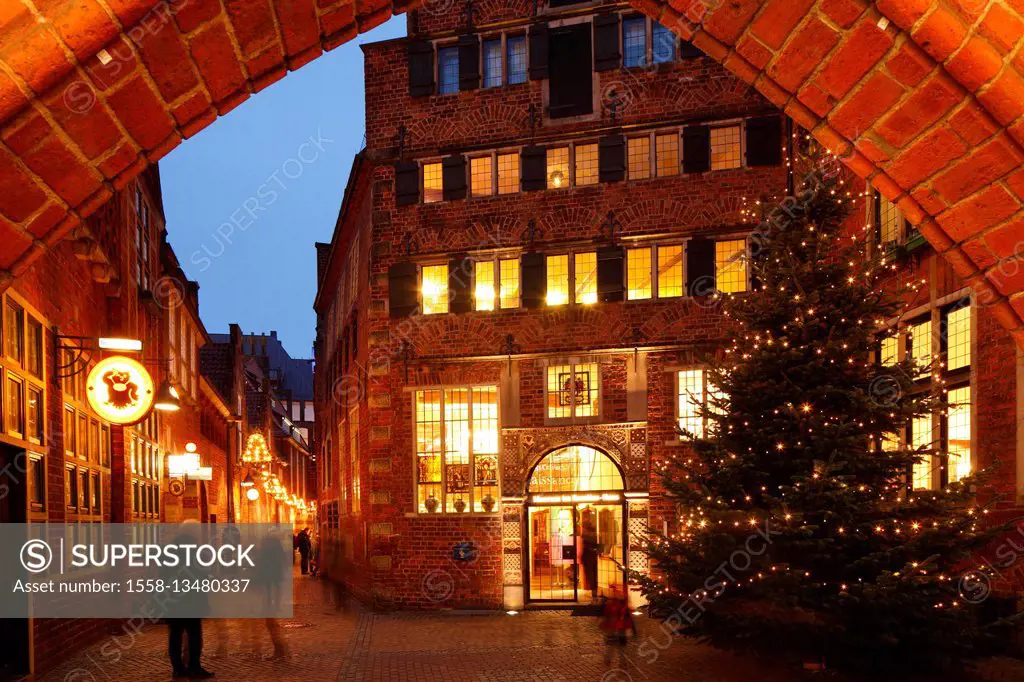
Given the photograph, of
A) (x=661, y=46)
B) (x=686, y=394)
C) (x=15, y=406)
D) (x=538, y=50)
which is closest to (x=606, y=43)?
(x=661, y=46)

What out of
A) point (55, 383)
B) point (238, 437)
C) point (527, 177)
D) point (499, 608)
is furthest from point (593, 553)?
point (238, 437)

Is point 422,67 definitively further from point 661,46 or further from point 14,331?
point 14,331

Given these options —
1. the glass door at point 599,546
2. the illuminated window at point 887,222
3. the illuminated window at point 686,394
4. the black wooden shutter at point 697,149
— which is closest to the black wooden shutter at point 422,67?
the black wooden shutter at point 697,149

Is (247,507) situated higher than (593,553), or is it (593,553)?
(593,553)

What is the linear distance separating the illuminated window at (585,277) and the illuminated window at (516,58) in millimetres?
4021

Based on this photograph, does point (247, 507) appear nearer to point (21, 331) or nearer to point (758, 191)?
point (758, 191)

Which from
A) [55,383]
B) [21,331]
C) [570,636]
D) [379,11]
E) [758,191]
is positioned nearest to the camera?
Answer: [379,11]

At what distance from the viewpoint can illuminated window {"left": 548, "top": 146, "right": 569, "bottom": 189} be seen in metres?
19.7

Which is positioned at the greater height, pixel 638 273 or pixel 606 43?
pixel 606 43

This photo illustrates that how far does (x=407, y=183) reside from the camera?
20.3 metres

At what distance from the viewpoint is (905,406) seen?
11000 millimetres

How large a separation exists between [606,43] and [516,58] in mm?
1956

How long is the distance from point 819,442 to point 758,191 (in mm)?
Answer: 9033

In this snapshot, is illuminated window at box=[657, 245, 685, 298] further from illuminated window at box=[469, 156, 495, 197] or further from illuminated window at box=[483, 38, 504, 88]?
illuminated window at box=[483, 38, 504, 88]
